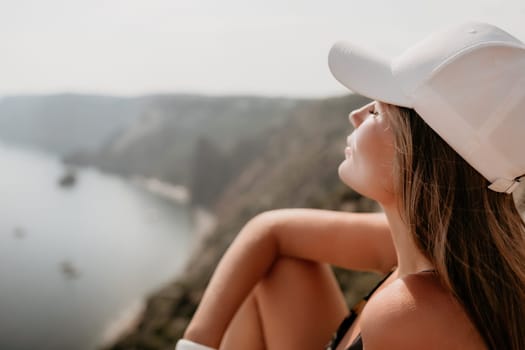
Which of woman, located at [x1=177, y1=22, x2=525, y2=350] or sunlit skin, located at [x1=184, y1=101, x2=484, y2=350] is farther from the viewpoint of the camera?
sunlit skin, located at [x1=184, y1=101, x2=484, y2=350]

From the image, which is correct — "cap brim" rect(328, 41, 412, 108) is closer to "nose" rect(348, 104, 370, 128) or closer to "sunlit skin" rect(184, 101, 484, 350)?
"nose" rect(348, 104, 370, 128)

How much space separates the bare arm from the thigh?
45 mm

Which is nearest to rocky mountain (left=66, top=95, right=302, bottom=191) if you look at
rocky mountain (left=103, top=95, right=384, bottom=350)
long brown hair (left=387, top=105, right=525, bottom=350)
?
rocky mountain (left=103, top=95, right=384, bottom=350)

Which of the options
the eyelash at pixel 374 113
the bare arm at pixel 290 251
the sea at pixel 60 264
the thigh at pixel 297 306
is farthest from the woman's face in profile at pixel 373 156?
the sea at pixel 60 264

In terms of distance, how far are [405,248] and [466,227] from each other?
170 millimetres

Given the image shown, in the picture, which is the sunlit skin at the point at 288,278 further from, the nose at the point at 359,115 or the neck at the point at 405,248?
the nose at the point at 359,115

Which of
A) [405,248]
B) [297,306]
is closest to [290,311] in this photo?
[297,306]

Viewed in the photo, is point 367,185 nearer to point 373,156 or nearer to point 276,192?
point 373,156

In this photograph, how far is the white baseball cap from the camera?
0.79 m

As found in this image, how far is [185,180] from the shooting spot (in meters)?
31.2

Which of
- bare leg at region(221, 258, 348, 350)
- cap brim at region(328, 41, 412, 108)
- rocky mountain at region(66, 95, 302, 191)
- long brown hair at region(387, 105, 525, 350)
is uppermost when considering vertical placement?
cap brim at region(328, 41, 412, 108)

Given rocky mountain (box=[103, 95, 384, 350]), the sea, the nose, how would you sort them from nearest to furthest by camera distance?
the nose, rocky mountain (box=[103, 95, 384, 350]), the sea

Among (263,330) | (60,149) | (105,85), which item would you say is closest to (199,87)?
(60,149)

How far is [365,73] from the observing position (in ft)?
3.10
